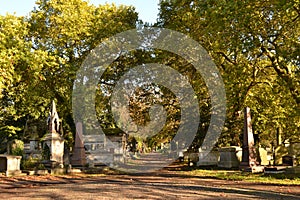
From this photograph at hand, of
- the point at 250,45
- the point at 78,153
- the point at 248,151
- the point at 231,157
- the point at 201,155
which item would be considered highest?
the point at 250,45

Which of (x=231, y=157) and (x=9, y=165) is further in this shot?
(x=231, y=157)

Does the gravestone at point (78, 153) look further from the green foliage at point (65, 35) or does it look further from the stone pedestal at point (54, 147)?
the green foliage at point (65, 35)

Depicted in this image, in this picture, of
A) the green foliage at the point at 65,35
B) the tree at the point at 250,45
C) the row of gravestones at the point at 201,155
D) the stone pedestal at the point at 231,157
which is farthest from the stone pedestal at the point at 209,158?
the green foliage at the point at 65,35

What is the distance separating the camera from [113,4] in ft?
95.4

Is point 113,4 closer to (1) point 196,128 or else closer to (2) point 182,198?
(1) point 196,128

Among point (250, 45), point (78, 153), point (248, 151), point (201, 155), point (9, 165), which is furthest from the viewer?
point (201, 155)

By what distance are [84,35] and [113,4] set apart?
173 inches

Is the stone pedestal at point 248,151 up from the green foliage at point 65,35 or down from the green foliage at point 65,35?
down

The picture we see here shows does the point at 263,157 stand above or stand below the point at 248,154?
below

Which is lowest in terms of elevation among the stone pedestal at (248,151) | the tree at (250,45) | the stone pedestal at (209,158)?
the stone pedestal at (209,158)

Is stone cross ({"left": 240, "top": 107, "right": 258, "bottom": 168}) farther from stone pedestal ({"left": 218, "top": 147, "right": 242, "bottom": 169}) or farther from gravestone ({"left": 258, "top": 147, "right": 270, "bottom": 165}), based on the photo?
gravestone ({"left": 258, "top": 147, "right": 270, "bottom": 165})

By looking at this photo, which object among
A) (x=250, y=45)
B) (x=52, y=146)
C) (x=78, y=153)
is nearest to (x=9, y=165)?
(x=52, y=146)

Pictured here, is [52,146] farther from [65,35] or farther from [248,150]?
[248,150]

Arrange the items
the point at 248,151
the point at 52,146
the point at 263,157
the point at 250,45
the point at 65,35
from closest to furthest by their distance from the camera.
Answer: the point at 250,45
the point at 248,151
the point at 52,146
the point at 263,157
the point at 65,35
